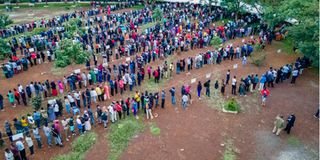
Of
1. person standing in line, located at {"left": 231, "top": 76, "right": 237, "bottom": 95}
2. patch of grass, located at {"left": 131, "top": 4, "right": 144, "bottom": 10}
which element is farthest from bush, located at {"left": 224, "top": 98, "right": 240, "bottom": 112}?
patch of grass, located at {"left": 131, "top": 4, "right": 144, "bottom": 10}

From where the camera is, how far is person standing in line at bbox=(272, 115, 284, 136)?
17016mm

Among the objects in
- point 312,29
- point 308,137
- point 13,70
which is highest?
point 312,29

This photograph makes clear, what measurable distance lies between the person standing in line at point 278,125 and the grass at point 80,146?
9.31 m

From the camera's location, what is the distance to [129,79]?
22.1 metres

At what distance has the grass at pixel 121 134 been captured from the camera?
16397 millimetres

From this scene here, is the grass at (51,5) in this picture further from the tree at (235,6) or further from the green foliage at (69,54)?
the green foliage at (69,54)

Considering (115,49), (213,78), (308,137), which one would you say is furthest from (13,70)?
(308,137)

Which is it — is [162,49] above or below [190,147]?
above

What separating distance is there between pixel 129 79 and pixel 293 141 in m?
10.6

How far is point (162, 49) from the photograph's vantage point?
27.7m

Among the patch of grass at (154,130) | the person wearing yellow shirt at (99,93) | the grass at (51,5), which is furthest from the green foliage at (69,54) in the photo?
the grass at (51,5)

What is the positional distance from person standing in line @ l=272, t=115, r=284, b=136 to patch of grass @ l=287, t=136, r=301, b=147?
0.65 m

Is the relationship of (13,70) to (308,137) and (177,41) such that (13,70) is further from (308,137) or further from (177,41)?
(308,137)

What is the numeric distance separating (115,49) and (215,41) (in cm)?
878
